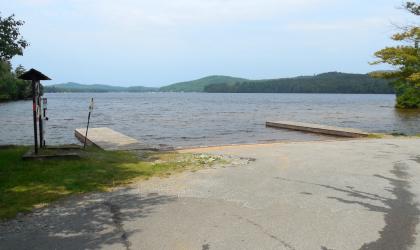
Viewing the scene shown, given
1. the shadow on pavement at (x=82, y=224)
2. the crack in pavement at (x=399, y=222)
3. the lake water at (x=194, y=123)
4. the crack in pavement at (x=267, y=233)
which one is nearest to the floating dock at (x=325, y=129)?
the lake water at (x=194, y=123)

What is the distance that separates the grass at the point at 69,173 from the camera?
22.4 ft

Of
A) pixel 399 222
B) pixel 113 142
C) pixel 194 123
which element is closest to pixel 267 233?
pixel 399 222

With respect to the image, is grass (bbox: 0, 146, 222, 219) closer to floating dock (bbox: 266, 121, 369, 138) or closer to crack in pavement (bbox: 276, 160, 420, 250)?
crack in pavement (bbox: 276, 160, 420, 250)

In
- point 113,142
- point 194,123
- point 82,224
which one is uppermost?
point 82,224

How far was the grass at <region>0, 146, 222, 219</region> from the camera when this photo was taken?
6820 millimetres

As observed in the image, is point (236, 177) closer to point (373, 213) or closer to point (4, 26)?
point (373, 213)

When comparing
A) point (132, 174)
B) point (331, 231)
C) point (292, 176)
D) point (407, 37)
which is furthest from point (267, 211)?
point (407, 37)

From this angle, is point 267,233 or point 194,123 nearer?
point 267,233

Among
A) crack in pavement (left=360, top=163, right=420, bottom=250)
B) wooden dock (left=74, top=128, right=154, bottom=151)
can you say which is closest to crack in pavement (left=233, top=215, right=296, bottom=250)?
crack in pavement (left=360, top=163, right=420, bottom=250)

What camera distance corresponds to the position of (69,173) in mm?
8516

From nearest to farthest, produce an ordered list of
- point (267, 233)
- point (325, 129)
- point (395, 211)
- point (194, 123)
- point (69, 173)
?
point (267, 233), point (395, 211), point (69, 173), point (325, 129), point (194, 123)

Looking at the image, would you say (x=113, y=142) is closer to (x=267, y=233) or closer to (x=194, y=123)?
(x=267, y=233)

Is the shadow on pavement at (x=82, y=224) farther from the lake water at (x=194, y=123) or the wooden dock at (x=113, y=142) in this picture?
the lake water at (x=194, y=123)

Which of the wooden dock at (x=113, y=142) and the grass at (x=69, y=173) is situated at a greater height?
the grass at (x=69, y=173)
